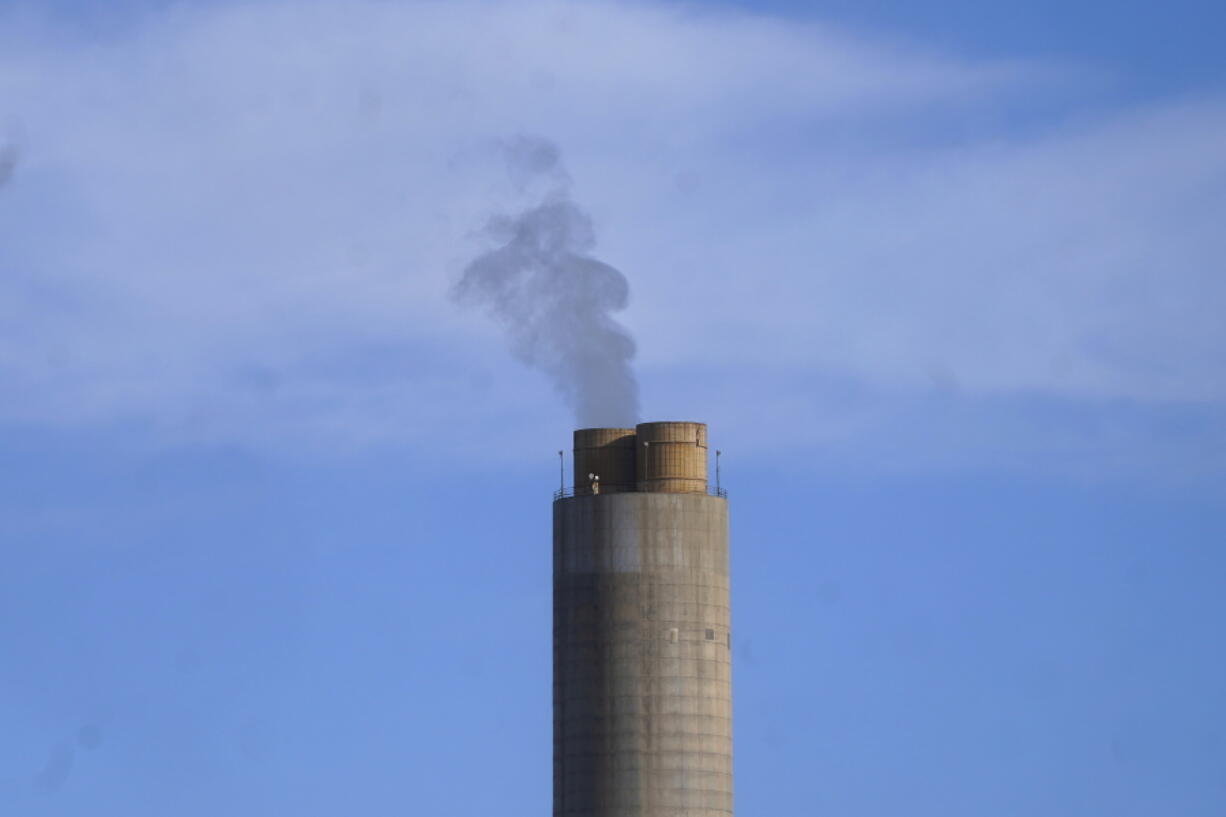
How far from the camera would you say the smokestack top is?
137m

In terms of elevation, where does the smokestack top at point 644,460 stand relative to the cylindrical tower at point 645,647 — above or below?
above

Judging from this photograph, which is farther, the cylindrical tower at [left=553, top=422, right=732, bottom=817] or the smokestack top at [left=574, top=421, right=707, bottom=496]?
the smokestack top at [left=574, top=421, right=707, bottom=496]

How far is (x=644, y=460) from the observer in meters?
138

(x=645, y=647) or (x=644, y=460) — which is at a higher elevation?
(x=644, y=460)

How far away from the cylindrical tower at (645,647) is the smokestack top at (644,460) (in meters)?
0.09

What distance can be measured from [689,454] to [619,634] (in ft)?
31.6

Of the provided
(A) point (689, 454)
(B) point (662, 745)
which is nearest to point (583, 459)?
(A) point (689, 454)

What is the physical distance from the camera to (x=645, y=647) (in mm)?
133375

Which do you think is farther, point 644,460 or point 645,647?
point 644,460

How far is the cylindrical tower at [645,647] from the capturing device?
132750mm

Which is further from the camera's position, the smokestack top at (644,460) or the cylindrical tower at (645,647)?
the smokestack top at (644,460)

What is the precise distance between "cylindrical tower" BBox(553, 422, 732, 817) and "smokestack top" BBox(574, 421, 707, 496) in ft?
0.31

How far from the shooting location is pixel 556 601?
136500mm

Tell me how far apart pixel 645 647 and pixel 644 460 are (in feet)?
31.0
